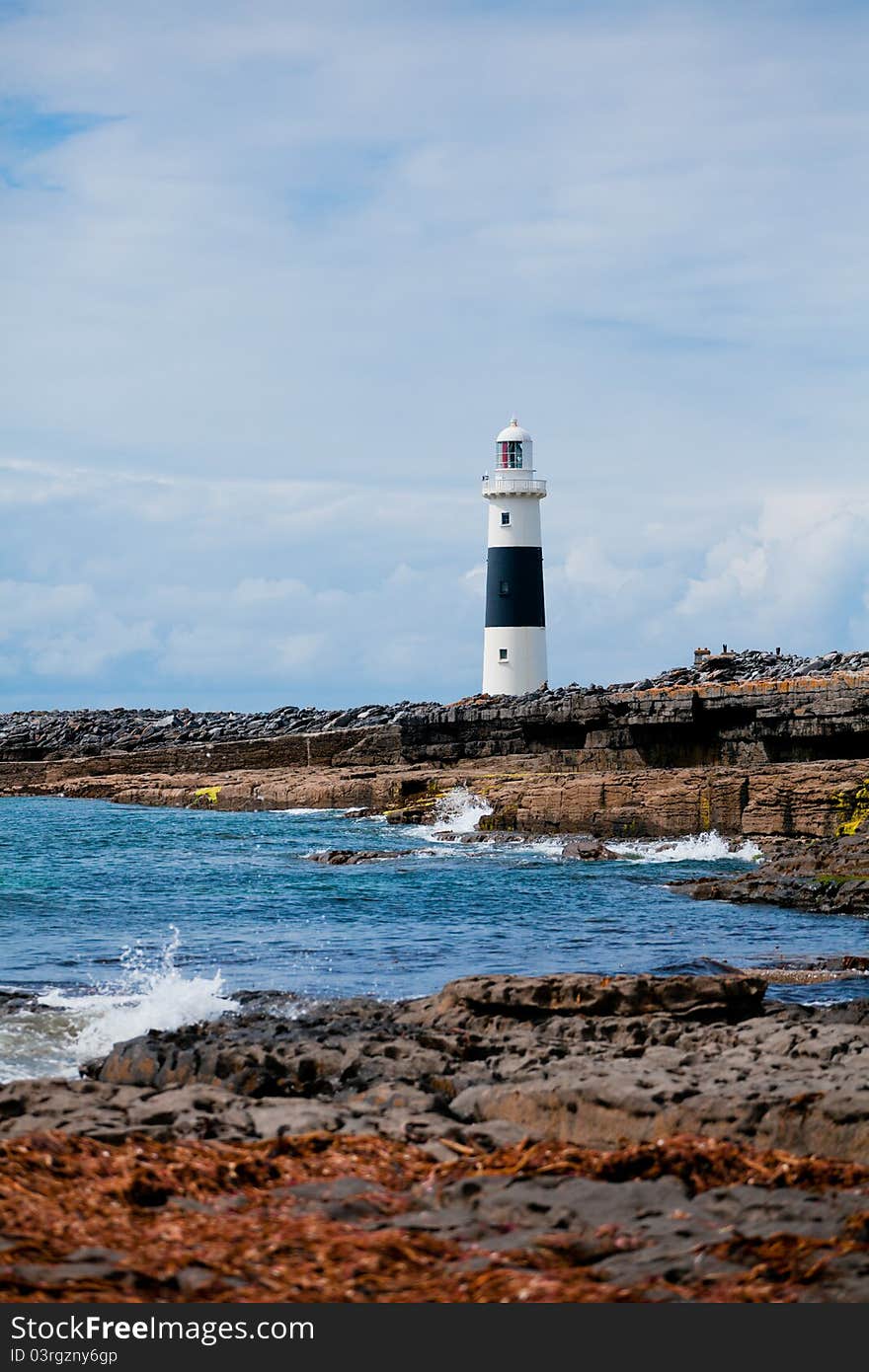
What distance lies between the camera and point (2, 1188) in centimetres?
568

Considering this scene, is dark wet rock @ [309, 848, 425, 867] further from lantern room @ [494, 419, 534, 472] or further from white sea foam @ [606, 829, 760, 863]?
lantern room @ [494, 419, 534, 472]

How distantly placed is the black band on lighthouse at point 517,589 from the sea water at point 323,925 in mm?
14306

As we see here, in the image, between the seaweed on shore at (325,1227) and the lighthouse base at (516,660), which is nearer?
the seaweed on shore at (325,1227)

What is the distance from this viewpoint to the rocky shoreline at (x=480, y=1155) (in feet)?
15.7

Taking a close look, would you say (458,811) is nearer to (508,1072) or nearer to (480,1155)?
(508,1072)

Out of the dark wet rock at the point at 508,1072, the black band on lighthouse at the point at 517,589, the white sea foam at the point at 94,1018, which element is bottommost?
the white sea foam at the point at 94,1018

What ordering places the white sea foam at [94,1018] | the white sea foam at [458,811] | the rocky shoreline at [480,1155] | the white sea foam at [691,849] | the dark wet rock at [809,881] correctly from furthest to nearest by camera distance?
the white sea foam at [458,811] → the white sea foam at [691,849] → the dark wet rock at [809,881] → the white sea foam at [94,1018] → the rocky shoreline at [480,1155]

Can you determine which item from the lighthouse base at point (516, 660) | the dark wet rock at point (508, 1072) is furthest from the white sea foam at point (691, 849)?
the lighthouse base at point (516, 660)

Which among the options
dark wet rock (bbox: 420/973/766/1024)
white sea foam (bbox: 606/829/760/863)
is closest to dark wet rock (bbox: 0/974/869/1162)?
dark wet rock (bbox: 420/973/766/1024)

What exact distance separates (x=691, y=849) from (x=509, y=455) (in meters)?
21.0

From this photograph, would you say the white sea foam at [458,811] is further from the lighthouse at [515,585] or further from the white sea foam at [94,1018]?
the white sea foam at [94,1018]

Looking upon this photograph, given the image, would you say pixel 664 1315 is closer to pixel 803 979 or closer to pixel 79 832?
pixel 803 979

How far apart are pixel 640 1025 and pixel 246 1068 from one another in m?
2.67

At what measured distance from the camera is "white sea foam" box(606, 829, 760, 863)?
25.1 metres
